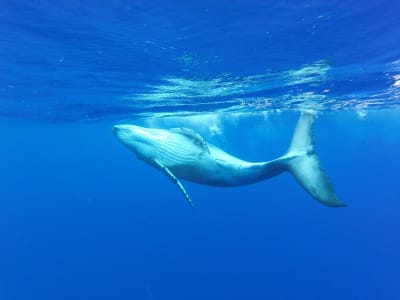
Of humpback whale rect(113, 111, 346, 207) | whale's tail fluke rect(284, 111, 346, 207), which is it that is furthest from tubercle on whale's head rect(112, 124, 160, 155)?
whale's tail fluke rect(284, 111, 346, 207)

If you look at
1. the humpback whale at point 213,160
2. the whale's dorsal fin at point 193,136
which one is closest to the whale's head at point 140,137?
the humpback whale at point 213,160

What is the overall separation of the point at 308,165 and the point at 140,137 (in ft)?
13.6

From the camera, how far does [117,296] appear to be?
129ft

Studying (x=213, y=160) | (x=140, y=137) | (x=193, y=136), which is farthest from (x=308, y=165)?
(x=140, y=137)

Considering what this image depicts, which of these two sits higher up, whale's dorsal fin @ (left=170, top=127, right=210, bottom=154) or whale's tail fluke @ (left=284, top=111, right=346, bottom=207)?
whale's dorsal fin @ (left=170, top=127, right=210, bottom=154)

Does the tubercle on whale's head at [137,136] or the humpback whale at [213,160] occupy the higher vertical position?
the tubercle on whale's head at [137,136]

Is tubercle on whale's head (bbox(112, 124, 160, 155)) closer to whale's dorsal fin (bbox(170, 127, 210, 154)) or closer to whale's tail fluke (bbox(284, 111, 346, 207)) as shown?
whale's dorsal fin (bbox(170, 127, 210, 154))

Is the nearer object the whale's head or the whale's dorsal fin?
the whale's head

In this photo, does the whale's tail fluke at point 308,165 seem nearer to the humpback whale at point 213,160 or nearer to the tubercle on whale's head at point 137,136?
the humpback whale at point 213,160

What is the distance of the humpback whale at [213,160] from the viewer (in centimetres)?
838

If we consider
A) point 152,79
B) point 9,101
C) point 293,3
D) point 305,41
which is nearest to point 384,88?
point 305,41

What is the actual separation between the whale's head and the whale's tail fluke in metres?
3.44

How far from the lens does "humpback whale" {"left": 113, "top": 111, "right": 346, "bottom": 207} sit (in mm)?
8375

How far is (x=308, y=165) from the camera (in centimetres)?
912
